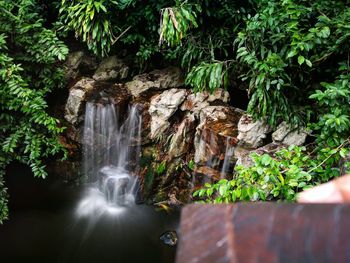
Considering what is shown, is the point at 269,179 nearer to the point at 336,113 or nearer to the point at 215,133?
the point at 336,113

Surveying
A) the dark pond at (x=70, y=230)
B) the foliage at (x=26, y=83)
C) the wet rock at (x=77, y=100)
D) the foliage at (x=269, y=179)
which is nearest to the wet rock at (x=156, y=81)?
the wet rock at (x=77, y=100)

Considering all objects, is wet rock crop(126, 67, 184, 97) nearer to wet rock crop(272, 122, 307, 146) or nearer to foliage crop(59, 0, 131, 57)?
foliage crop(59, 0, 131, 57)

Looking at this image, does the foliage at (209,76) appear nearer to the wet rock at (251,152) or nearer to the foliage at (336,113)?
the wet rock at (251,152)

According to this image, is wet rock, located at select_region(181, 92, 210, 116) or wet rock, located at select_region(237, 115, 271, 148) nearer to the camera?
wet rock, located at select_region(237, 115, 271, 148)

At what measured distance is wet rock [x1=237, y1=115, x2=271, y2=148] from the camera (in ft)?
20.2

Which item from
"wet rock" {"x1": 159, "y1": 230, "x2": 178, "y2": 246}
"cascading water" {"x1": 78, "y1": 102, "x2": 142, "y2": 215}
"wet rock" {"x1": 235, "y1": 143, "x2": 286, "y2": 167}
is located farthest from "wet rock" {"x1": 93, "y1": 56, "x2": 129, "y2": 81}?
"wet rock" {"x1": 159, "y1": 230, "x2": 178, "y2": 246}

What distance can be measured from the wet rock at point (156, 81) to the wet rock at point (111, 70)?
1.38 ft

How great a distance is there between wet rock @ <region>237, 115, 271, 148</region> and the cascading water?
9.32ft

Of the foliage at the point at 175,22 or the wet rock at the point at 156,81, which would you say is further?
the wet rock at the point at 156,81

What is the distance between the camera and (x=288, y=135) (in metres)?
5.63

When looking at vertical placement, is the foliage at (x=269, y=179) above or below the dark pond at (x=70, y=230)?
above

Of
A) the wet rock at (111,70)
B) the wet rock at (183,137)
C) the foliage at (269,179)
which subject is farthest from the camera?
the wet rock at (111,70)

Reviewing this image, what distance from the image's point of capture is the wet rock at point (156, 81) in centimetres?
818

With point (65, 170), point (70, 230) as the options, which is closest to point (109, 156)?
point (65, 170)
